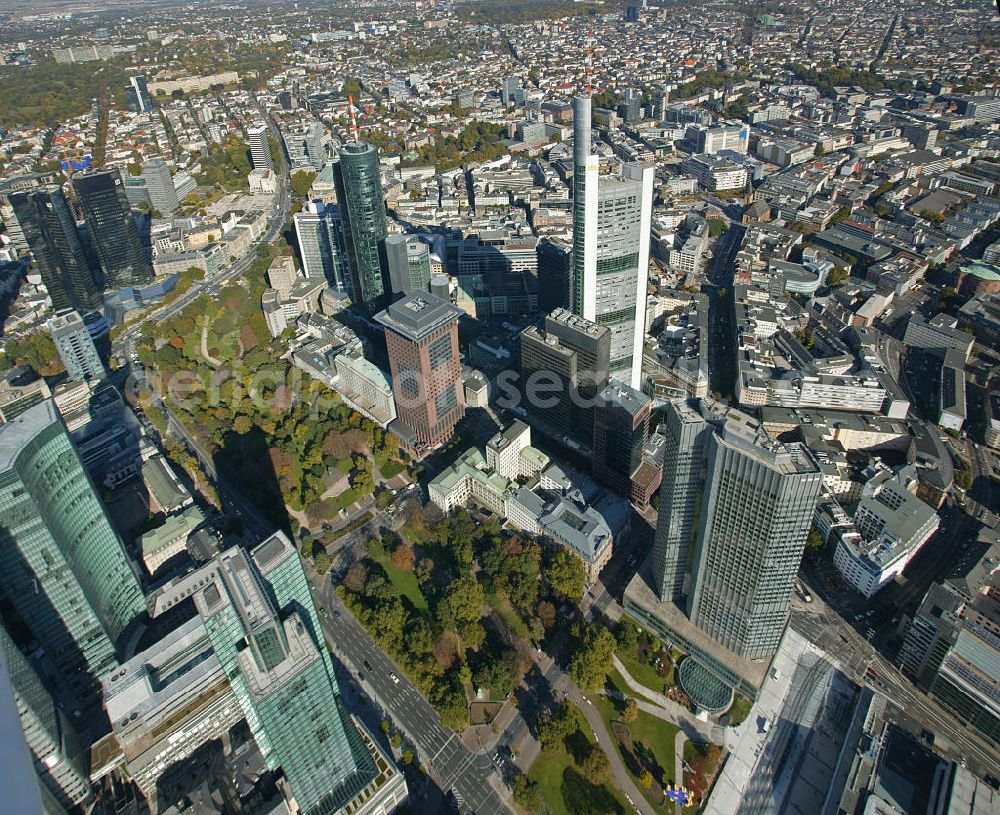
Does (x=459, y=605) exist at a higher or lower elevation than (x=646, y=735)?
higher

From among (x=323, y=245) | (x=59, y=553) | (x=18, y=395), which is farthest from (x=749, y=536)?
(x=18, y=395)

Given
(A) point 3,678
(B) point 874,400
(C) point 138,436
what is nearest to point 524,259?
(B) point 874,400

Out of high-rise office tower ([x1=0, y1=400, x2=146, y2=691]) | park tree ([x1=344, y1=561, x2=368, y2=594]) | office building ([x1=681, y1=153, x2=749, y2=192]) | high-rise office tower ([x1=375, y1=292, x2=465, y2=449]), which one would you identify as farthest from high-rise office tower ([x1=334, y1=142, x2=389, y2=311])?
office building ([x1=681, y1=153, x2=749, y2=192])

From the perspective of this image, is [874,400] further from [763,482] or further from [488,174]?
[488,174]

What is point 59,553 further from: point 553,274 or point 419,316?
point 553,274

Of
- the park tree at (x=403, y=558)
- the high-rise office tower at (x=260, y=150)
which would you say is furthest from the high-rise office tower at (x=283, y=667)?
the high-rise office tower at (x=260, y=150)

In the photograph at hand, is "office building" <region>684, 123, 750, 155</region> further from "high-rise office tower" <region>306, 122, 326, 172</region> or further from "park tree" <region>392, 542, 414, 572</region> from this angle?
"park tree" <region>392, 542, 414, 572</region>
